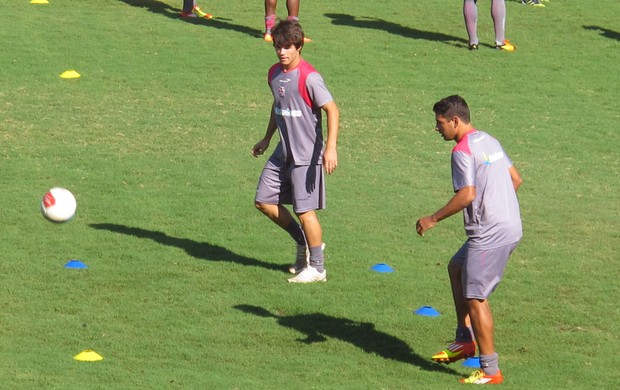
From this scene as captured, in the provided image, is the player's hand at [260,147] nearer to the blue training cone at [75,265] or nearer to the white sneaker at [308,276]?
the white sneaker at [308,276]

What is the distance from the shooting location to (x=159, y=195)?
13.0 meters

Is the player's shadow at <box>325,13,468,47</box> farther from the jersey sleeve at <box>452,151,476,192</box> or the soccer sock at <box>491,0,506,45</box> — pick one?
the jersey sleeve at <box>452,151,476,192</box>

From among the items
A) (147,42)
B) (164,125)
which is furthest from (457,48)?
(164,125)

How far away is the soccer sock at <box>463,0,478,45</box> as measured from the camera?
19.6m

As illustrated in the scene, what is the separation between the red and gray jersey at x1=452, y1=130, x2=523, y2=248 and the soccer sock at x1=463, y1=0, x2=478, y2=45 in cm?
1214

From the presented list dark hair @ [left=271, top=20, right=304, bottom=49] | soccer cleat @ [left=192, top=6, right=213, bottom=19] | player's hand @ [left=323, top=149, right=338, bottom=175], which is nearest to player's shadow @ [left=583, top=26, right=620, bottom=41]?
soccer cleat @ [left=192, top=6, right=213, bottom=19]

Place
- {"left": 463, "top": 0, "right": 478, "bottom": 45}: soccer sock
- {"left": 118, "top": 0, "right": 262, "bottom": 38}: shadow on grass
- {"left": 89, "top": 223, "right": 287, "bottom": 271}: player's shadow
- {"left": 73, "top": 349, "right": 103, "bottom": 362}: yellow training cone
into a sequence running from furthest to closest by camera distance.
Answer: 1. {"left": 118, "top": 0, "right": 262, "bottom": 38}: shadow on grass
2. {"left": 463, "top": 0, "right": 478, "bottom": 45}: soccer sock
3. {"left": 89, "top": 223, "right": 287, "bottom": 271}: player's shadow
4. {"left": 73, "top": 349, "right": 103, "bottom": 362}: yellow training cone

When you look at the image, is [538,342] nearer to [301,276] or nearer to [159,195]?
[301,276]

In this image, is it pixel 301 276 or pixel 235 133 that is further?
pixel 235 133

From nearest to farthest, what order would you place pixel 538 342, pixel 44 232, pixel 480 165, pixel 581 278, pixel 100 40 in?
1. pixel 480 165
2. pixel 538 342
3. pixel 581 278
4. pixel 44 232
5. pixel 100 40

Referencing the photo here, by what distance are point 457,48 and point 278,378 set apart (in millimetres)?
13507

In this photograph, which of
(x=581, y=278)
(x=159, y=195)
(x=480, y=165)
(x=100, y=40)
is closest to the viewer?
(x=480, y=165)

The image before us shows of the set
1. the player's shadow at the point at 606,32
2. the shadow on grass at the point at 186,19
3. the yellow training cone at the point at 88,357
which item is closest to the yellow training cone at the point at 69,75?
the shadow on grass at the point at 186,19

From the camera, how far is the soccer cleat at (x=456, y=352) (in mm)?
8211
